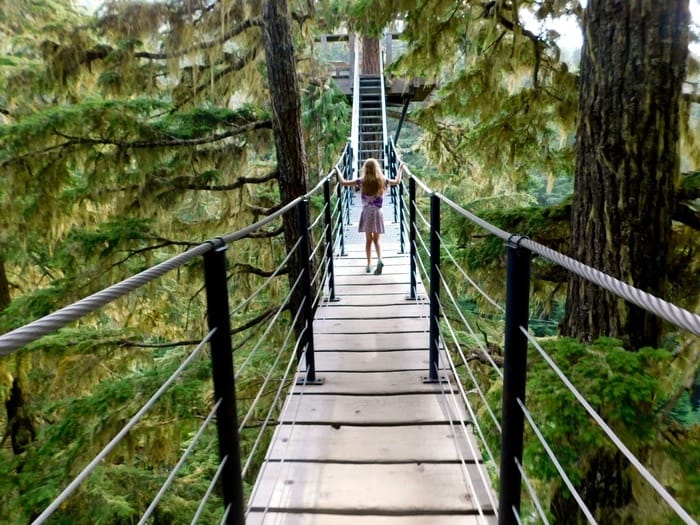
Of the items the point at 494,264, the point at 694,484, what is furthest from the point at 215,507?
the point at 694,484

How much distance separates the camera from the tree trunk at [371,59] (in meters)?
15.4

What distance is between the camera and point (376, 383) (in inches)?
124

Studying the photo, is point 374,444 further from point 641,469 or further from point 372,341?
point 641,469

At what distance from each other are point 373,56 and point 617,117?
1425 centimetres

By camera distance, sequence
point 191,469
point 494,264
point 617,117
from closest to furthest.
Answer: point 617,117 → point 494,264 → point 191,469

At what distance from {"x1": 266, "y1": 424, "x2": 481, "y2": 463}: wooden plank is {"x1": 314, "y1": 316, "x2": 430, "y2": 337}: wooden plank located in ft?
4.53

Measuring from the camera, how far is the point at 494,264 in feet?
11.1

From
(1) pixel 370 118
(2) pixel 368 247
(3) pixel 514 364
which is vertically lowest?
(2) pixel 368 247

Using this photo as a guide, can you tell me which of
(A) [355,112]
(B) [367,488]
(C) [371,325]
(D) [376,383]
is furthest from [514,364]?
(A) [355,112]

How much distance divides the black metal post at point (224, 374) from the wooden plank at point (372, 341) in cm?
205

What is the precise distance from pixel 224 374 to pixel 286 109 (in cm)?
399

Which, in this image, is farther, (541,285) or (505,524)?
(541,285)

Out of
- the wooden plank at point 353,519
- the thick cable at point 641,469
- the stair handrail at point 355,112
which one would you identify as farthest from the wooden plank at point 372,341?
the stair handrail at point 355,112

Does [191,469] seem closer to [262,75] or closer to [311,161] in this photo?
[262,75]
